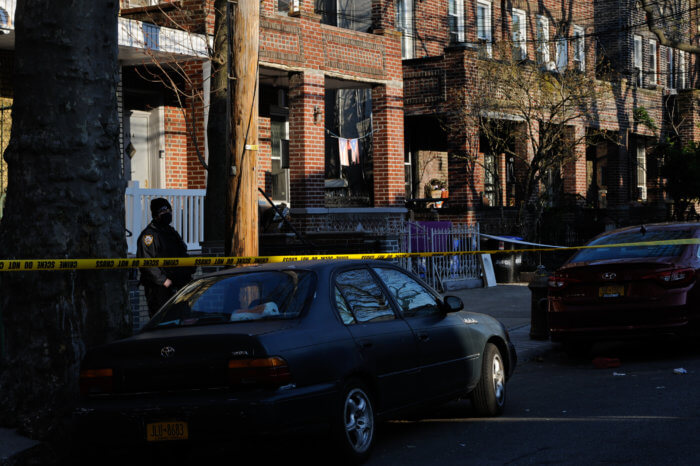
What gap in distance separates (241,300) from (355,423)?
115 cm

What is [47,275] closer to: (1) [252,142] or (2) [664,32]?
(1) [252,142]

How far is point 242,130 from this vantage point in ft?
33.1

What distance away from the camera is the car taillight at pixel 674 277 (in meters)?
11.3

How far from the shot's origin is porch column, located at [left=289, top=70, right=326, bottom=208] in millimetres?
19828

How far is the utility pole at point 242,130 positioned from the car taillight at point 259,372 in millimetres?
4109

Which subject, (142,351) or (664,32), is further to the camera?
(664,32)

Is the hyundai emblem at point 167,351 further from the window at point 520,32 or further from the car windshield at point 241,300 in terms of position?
the window at point 520,32

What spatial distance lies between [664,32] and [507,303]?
18381 millimetres

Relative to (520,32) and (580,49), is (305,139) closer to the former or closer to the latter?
(520,32)

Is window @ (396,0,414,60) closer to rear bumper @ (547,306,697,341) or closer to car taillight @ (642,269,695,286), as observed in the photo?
rear bumper @ (547,306,697,341)

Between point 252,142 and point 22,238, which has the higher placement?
point 252,142

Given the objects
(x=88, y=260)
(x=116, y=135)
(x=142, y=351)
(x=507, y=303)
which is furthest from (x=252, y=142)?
(x=507, y=303)

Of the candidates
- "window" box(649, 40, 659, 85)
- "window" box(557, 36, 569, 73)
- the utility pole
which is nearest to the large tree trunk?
the utility pole

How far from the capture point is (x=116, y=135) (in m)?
8.45
